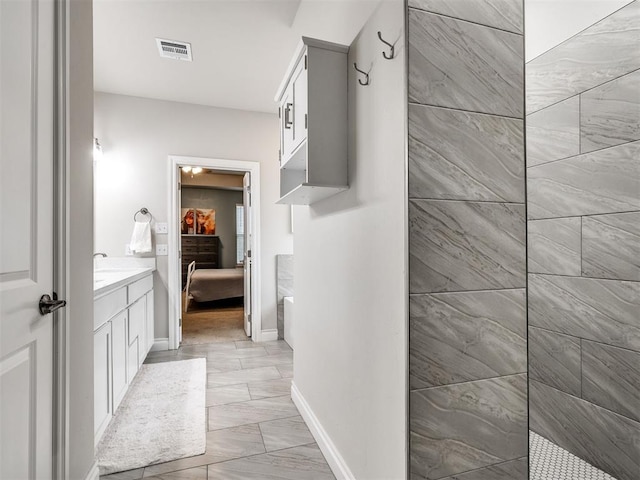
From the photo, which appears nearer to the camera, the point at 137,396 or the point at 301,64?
the point at 301,64

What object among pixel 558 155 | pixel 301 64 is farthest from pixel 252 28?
pixel 558 155

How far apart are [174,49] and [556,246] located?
10.3 ft

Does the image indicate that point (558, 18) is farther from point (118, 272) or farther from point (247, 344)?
point (247, 344)

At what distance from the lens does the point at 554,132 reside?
1.97m

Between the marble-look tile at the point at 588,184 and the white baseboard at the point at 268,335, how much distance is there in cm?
298

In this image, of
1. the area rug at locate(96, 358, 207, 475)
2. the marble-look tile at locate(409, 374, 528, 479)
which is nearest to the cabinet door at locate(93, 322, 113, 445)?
the area rug at locate(96, 358, 207, 475)

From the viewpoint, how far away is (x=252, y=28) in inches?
105

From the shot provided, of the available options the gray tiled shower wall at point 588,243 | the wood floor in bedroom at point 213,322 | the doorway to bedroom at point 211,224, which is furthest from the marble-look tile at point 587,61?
the doorway to bedroom at point 211,224

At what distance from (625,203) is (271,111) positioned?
3.49 metres

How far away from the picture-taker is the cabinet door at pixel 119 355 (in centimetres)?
211

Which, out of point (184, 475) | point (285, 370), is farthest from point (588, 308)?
point (285, 370)

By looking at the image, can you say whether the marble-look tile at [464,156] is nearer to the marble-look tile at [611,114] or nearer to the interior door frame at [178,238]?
the marble-look tile at [611,114]

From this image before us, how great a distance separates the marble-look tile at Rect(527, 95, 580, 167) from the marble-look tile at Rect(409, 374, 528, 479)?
4.27ft
